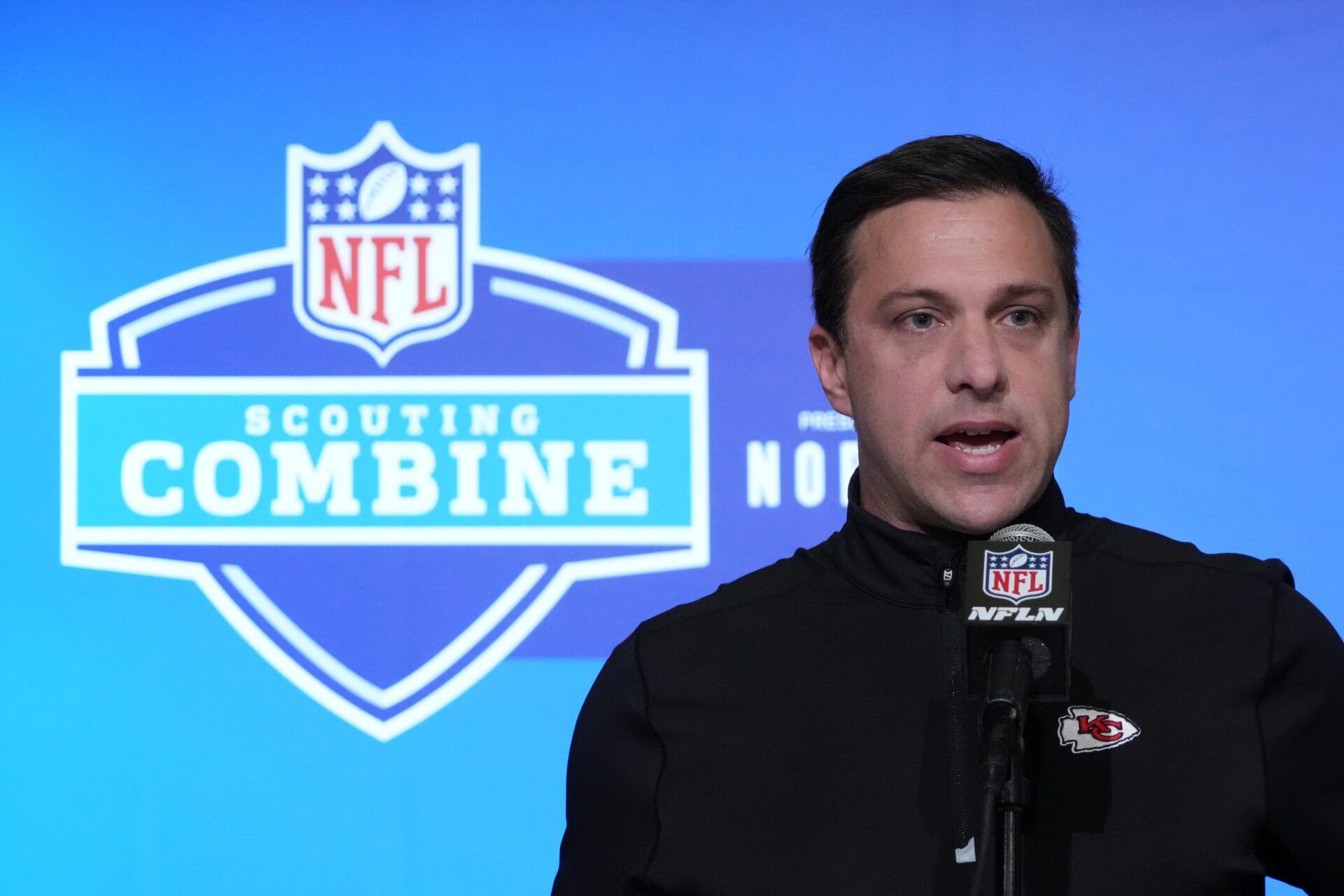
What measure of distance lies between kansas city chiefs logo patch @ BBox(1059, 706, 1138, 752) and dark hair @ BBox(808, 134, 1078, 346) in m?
0.32

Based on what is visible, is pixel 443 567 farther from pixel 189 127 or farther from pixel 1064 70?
pixel 1064 70

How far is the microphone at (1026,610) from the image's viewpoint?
0.87 meters

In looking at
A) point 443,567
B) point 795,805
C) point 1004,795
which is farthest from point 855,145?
point 1004,795

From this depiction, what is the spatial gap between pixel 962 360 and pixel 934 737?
28cm

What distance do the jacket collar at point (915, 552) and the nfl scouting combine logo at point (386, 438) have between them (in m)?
1.02

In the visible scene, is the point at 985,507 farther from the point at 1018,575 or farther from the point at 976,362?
the point at 1018,575

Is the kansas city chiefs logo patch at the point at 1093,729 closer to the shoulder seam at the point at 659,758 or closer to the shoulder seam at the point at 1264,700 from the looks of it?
the shoulder seam at the point at 1264,700

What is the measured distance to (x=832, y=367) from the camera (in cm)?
128

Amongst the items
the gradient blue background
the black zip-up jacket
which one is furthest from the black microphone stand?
the gradient blue background

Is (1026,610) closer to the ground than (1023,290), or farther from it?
closer to the ground

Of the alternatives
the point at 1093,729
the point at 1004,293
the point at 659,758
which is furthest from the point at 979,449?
the point at 659,758

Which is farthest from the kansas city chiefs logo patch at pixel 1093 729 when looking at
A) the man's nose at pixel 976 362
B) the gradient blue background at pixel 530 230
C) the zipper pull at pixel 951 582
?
the gradient blue background at pixel 530 230

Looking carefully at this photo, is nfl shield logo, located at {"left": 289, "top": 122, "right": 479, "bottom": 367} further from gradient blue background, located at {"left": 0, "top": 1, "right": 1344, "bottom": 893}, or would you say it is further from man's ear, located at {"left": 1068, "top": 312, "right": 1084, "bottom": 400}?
man's ear, located at {"left": 1068, "top": 312, "right": 1084, "bottom": 400}


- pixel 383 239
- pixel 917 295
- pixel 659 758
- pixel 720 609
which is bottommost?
pixel 659 758
